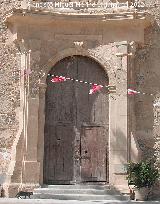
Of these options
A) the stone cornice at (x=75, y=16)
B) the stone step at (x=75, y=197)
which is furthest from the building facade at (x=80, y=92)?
the stone step at (x=75, y=197)

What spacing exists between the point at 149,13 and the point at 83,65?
2386mm

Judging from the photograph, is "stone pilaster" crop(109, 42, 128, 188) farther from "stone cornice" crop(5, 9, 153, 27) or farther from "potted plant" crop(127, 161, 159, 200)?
"stone cornice" crop(5, 9, 153, 27)

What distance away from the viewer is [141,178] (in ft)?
36.0

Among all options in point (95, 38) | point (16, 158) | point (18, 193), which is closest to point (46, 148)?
point (16, 158)

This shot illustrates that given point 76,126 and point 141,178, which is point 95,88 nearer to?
point 76,126

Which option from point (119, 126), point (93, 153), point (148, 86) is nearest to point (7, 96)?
point (93, 153)

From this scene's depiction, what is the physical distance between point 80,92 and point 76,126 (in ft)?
3.24

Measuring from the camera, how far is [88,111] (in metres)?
12.3

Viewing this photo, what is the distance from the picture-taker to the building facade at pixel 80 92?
11.9 metres

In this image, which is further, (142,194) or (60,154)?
(60,154)

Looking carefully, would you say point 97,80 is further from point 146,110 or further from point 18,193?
point 18,193

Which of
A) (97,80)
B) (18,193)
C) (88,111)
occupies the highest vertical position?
(97,80)

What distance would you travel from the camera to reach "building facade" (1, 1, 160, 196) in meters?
11.9

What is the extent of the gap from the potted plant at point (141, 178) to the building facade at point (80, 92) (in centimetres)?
57
